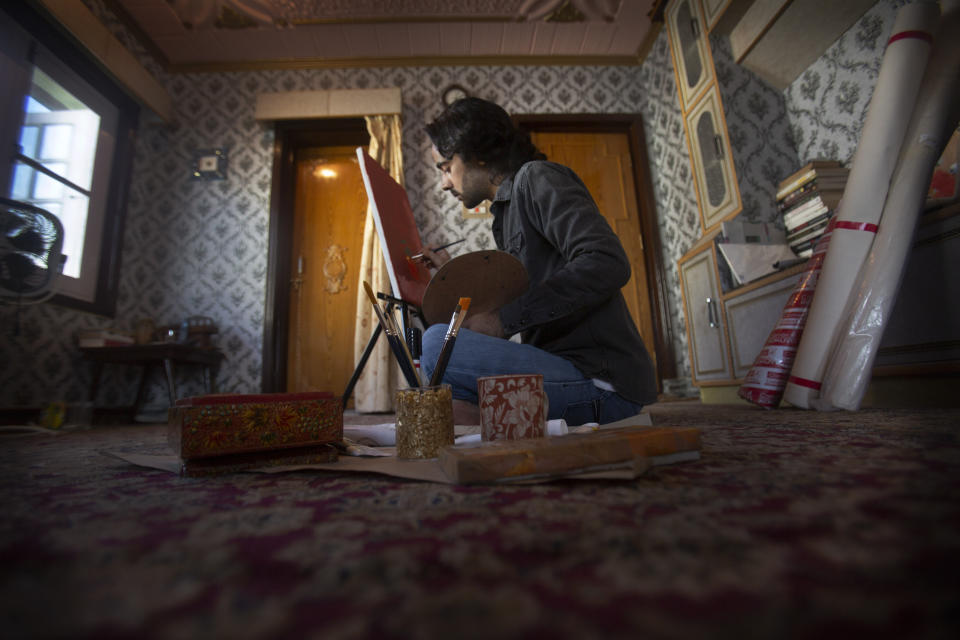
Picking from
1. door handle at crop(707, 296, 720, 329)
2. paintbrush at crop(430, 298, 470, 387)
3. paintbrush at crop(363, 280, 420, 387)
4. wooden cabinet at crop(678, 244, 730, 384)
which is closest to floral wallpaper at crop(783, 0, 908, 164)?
wooden cabinet at crop(678, 244, 730, 384)

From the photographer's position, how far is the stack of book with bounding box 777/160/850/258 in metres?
1.92

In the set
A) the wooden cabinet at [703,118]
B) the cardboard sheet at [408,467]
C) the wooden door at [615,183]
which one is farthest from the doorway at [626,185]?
the cardboard sheet at [408,467]

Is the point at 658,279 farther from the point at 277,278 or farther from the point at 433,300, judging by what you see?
the point at 277,278

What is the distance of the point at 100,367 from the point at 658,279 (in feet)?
13.0

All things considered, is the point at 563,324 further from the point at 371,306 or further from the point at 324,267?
the point at 324,267

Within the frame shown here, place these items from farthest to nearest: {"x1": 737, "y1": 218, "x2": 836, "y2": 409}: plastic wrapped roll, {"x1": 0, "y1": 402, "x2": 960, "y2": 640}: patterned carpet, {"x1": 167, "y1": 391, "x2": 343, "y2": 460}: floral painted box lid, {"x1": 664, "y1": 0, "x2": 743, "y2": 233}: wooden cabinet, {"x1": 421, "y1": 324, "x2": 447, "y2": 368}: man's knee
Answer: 1. {"x1": 664, "y1": 0, "x2": 743, "y2": 233}: wooden cabinet
2. {"x1": 737, "y1": 218, "x2": 836, "y2": 409}: plastic wrapped roll
3. {"x1": 421, "y1": 324, "x2": 447, "y2": 368}: man's knee
4. {"x1": 167, "y1": 391, "x2": 343, "y2": 460}: floral painted box lid
5. {"x1": 0, "y1": 402, "x2": 960, "y2": 640}: patterned carpet

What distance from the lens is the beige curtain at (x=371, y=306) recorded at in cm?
297

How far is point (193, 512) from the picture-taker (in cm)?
44

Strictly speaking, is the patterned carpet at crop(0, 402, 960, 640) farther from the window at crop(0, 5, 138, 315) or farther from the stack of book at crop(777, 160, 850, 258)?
the window at crop(0, 5, 138, 315)

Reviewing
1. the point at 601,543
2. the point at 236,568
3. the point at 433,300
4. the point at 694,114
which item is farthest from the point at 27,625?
the point at 694,114

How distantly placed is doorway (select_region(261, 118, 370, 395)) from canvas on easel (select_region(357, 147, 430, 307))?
1924 millimetres

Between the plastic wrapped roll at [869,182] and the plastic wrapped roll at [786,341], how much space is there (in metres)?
0.07

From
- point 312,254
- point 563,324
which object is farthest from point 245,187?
point 563,324

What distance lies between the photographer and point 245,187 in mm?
3318
